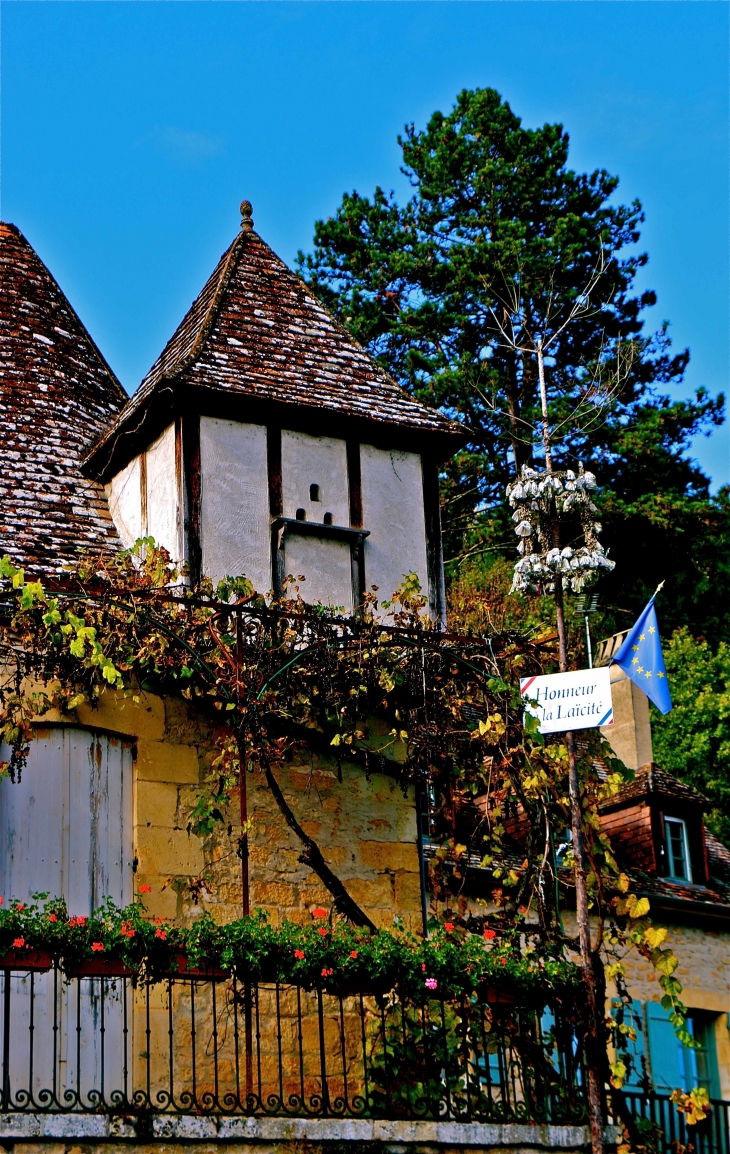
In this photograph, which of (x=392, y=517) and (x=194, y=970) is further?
(x=392, y=517)

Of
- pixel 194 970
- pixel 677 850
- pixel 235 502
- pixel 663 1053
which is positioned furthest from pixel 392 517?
pixel 677 850

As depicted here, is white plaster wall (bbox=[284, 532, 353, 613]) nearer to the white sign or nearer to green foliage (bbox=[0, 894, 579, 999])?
the white sign

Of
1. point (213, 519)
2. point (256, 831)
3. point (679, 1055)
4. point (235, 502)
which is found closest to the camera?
point (256, 831)

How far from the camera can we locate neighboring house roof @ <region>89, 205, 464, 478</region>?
11.4 metres

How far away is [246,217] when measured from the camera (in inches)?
536

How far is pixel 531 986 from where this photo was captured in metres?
8.88

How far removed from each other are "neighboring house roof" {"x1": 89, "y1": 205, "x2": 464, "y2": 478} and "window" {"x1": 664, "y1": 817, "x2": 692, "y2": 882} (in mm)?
7212

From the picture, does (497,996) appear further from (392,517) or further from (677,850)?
(677,850)

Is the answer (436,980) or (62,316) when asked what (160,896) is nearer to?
(436,980)

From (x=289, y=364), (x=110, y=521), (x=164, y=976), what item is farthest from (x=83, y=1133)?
(x=289, y=364)

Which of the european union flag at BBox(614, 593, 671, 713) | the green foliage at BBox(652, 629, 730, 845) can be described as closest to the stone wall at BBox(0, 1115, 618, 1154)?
the european union flag at BBox(614, 593, 671, 713)

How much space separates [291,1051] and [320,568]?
11.6ft

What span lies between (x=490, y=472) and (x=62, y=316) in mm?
11919

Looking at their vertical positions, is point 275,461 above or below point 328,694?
above
